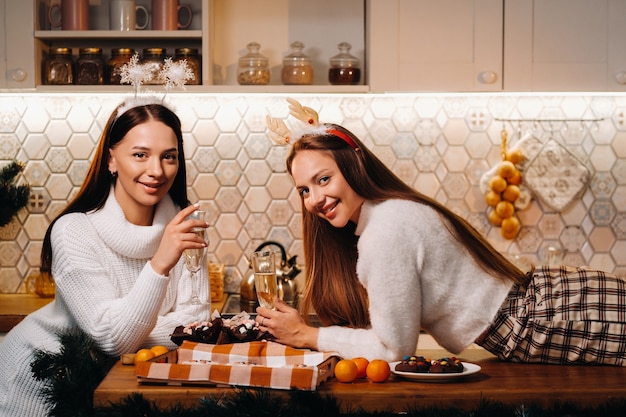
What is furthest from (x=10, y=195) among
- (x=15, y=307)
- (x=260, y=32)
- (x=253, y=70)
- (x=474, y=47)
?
(x=474, y=47)

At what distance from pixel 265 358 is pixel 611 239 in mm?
2180

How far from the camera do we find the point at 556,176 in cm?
346

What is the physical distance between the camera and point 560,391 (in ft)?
5.22

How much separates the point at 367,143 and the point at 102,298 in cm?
173

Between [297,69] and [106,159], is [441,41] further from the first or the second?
[106,159]

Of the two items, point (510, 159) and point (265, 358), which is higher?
point (510, 159)

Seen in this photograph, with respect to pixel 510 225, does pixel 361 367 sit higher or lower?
lower

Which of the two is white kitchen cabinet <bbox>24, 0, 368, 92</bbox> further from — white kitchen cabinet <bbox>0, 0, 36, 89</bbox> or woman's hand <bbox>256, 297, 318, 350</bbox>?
woman's hand <bbox>256, 297, 318, 350</bbox>

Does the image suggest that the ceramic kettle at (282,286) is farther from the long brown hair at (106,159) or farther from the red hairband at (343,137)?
the red hairband at (343,137)

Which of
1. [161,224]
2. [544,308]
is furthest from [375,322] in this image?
[161,224]

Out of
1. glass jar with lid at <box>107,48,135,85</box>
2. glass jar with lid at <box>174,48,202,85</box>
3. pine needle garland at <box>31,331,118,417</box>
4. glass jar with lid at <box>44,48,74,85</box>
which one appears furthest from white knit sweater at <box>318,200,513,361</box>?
glass jar with lid at <box>44,48,74,85</box>

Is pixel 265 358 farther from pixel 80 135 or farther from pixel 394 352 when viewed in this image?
pixel 80 135

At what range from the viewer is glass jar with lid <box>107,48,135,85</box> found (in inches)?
122

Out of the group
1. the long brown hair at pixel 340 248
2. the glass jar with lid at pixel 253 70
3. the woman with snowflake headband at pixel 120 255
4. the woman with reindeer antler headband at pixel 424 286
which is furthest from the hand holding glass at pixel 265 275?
the glass jar with lid at pixel 253 70
